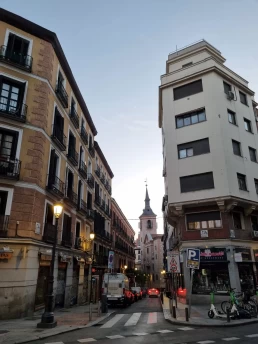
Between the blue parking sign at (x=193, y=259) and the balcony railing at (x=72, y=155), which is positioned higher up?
the balcony railing at (x=72, y=155)

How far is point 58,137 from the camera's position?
18.9m

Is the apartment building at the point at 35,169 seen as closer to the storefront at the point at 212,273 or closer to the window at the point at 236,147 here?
the storefront at the point at 212,273

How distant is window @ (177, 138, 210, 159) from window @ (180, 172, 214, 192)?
6.60 feet

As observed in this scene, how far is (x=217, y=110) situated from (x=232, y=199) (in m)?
7.93

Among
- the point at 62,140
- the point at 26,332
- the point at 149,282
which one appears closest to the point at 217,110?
the point at 62,140

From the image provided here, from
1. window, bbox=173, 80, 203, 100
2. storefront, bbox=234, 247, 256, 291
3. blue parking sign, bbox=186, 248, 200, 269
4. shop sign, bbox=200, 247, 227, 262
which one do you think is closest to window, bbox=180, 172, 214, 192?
shop sign, bbox=200, 247, 227, 262

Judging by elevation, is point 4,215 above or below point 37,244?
above

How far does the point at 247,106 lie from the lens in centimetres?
2614

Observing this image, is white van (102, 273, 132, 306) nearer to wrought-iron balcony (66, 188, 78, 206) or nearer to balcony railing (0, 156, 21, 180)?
wrought-iron balcony (66, 188, 78, 206)

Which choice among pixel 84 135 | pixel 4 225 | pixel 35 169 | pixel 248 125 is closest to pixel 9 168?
pixel 35 169

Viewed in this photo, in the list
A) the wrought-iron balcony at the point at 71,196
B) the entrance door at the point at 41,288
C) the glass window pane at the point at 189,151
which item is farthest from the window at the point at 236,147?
the entrance door at the point at 41,288

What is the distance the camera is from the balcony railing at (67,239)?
1910 cm

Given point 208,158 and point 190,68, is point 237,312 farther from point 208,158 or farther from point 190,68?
point 190,68

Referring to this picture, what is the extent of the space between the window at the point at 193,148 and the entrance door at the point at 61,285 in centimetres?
1316
